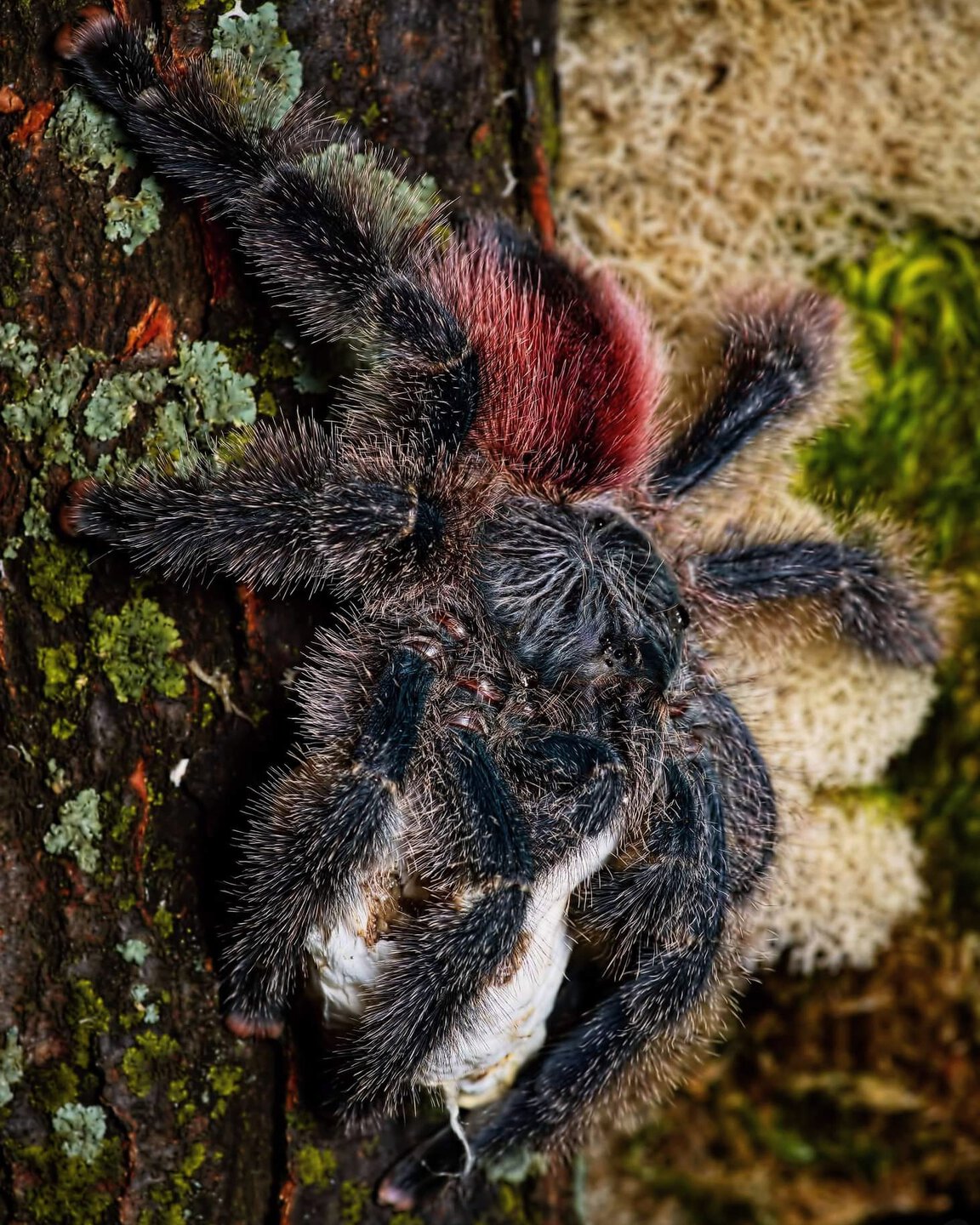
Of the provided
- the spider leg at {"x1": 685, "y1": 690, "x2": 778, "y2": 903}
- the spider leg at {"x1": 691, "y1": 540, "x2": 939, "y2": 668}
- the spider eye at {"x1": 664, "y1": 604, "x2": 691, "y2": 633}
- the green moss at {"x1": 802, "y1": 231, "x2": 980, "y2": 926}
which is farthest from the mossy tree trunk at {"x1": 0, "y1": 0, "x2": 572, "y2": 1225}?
the green moss at {"x1": 802, "y1": 231, "x2": 980, "y2": 926}

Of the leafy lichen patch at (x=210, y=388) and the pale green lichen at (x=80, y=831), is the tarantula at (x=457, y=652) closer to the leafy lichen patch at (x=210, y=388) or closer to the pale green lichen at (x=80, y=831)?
the leafy lichen patch at (x=210, y=388)

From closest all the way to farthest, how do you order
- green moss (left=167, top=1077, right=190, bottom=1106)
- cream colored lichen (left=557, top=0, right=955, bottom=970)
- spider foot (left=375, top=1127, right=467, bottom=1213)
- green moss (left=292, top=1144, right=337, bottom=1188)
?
green moss (left=167, top=1077, right=190, bottom=1106) → green moss (left=292, top=1144, right=337, bottom=1188) → spider foot (left=375, top=1127, right=467, bottom=1213) → cream colored lichen (left=557, top=0, right=955, bottom=970)

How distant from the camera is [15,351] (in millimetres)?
1950

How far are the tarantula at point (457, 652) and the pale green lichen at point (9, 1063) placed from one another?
1.22ft

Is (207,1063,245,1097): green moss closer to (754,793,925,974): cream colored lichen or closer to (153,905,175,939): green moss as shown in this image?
(153,905,175,939): green moss

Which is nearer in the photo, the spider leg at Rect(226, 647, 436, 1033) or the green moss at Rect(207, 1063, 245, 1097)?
the spider leg at Rect(226, 647, 436, 1033)

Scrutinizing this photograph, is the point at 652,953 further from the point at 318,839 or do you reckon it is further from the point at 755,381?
the point at 755,381

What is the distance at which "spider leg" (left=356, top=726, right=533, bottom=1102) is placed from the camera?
6.53 feet

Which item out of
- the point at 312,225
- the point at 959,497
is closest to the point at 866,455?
the point at 959,497

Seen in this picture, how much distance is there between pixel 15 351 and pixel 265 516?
49cm

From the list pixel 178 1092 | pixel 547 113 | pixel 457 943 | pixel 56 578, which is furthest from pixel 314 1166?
pixel 547 113

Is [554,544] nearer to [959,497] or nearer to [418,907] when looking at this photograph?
[418,907]

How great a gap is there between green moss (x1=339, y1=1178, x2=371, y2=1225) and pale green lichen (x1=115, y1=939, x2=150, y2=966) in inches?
26.5

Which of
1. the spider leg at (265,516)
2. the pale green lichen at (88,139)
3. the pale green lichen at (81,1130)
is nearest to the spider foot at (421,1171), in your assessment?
the pale green lichen at (81,1130)
